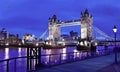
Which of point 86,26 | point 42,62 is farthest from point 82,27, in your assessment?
point 42,62

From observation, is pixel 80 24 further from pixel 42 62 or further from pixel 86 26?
pixel 42 62

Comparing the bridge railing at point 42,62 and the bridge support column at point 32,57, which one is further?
the bridge support column at point 32,57

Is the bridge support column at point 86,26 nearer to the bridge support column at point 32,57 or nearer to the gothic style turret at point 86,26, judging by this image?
the gothic style turret at point 86,26

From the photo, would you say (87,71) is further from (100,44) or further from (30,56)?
(100,44)

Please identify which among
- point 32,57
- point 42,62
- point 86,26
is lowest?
point 42,62

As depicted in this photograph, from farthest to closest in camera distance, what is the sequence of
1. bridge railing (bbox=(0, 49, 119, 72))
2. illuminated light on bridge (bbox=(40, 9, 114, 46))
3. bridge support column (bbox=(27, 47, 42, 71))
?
illuminated light on bridge (bbox=(40, 9, 114, 46)) → bridge support column (bbox=(27, 47, 42, 71)) → bridge railing (bbox=(0, 49, 119, 72))

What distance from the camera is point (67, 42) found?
147625 mm

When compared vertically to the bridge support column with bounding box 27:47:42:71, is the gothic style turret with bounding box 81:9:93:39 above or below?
above

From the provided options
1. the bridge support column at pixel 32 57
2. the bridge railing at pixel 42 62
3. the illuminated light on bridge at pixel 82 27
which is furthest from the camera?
the illuminated light on bridge at pixel 82 27

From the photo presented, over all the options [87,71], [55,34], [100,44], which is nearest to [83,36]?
[100,44]

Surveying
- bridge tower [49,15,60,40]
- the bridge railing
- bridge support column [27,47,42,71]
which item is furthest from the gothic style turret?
bridge support column [27,47,42,71]

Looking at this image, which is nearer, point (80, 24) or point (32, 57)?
point (32, 57)

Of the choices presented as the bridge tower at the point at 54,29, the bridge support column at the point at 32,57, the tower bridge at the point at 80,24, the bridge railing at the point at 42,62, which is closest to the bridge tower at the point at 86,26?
the tower bridge at the point at 80,24

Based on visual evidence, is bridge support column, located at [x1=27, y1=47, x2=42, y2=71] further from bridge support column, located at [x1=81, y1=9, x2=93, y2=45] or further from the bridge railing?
bridge support column, located at [x1=81, y1=9, x2=93, y2=45]
